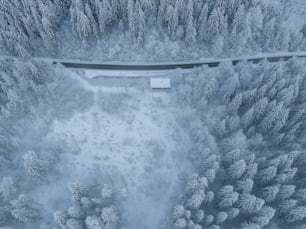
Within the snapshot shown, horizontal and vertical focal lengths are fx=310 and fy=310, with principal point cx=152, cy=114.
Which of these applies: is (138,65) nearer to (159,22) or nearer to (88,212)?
(159,22)

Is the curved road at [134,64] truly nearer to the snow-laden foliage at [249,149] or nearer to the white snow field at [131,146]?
the white snow field at [131,146]

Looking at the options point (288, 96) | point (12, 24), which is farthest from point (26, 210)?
point (288, 96)

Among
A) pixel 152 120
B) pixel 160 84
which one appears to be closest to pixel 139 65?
pixel 160 84

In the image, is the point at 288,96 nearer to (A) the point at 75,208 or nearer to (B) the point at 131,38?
(B) the point at 131,38

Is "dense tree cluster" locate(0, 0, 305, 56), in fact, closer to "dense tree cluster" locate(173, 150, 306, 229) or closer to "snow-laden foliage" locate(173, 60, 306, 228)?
"snow-laden foliage" locate(173, 60, 306, 228)

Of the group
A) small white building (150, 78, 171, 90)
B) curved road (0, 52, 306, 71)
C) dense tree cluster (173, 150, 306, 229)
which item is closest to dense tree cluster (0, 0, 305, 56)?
curved road (0, 52, 306, 71)

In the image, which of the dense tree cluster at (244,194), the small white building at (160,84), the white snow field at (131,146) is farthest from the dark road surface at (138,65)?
the dense tree cluster at (244,194)

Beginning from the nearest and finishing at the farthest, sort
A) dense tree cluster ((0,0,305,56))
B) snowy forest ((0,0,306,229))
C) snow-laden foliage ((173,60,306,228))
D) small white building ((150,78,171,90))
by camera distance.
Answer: snow-laden foliage ((173,60,306,228)), snowy forest ((0,0,306,229)), dense tree cluster ((0,0,305,56)), small white building ((150,78,171,90))
